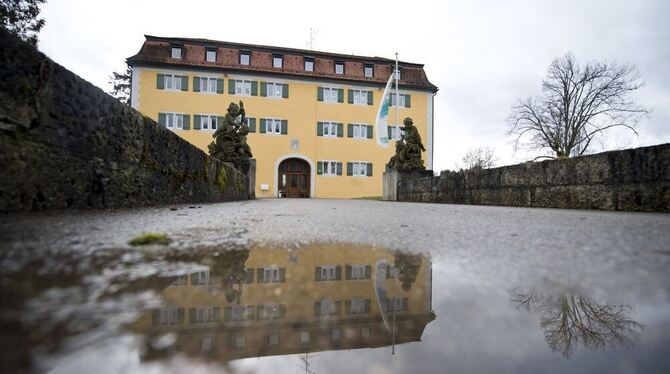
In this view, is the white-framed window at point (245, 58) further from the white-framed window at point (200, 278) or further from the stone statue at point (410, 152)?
the white-framed window at point (200, 278)

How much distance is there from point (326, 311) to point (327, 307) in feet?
0.07

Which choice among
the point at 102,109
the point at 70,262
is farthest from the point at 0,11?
the point at 70,262

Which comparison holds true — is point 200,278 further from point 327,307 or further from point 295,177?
point 295,177

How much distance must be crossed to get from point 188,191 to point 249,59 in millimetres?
26831

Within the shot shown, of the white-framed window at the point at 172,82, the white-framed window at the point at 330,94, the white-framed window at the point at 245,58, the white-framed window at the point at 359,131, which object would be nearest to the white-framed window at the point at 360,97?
the white-framed window at the point at 330,94

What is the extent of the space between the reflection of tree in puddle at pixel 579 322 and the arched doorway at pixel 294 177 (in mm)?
29733

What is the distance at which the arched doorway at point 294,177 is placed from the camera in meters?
30.5

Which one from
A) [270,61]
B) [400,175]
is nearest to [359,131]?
[270,61]

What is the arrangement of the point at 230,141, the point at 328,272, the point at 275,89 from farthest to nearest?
the point at 275,89, the point at 230,141, the point at 328,272

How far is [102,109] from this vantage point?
10.3 ft

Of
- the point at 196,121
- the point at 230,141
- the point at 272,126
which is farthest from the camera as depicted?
the point at 272,126

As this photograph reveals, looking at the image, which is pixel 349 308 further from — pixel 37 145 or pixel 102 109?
pixel 102 109

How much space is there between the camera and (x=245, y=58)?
3000 centimetres

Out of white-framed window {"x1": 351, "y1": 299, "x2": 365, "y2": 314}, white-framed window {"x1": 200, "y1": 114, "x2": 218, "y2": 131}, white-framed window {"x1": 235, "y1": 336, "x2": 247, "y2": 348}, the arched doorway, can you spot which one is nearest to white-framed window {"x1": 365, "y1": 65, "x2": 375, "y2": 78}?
the arched doorway
